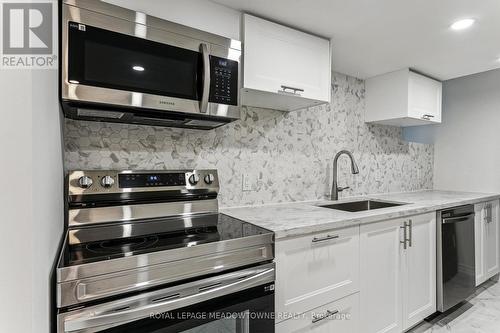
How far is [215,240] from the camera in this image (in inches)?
42.3

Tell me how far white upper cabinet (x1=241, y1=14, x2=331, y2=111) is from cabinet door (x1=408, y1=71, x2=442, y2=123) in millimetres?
1142

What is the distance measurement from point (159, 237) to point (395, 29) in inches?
74.1

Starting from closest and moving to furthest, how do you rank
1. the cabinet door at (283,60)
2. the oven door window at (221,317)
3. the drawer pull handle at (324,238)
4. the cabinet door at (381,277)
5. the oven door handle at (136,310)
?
the oven door handle at (136,310), the oven door window at (221,317), the drawer pull handle at (324,238), the cabinet door at (283,60), the cabinet door at (381,277)

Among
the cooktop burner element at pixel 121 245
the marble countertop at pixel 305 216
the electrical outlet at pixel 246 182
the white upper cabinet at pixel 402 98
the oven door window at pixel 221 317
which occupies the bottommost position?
the oven door window at pixel 221 317

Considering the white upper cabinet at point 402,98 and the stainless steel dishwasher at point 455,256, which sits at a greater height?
the white upper cabinet at point 402,98

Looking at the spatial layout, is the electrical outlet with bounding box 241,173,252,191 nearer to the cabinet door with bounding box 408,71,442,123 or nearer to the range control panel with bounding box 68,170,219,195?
the range control panel with bounding box 68,170,219,195

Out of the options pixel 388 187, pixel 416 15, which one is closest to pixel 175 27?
pixel 416 15

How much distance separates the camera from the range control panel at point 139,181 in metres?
1.25

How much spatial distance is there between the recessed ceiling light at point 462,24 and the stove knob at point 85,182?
229 centimetres

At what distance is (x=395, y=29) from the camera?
5.70 feet

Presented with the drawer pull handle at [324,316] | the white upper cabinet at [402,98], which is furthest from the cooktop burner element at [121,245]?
the white upper cabinet at [402,98]

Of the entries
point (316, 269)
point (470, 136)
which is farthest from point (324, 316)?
point (470, 136)

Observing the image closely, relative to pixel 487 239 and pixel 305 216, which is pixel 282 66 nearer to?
pixel 305 216

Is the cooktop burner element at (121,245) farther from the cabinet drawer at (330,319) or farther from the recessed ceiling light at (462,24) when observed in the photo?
the recessed ceiling light at (462,24)
